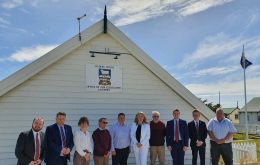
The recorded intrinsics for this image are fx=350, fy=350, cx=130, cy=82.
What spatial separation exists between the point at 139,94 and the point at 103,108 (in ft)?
3.83

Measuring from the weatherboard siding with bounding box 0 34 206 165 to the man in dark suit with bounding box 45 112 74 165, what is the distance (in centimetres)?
185

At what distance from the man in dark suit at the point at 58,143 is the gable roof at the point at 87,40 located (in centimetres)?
199

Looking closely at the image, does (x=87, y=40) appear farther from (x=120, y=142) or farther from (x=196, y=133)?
(x=196, y=133)

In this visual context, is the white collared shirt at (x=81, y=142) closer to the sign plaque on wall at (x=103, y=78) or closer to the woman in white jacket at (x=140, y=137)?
the woman in white jacket at (x=140, y=137)

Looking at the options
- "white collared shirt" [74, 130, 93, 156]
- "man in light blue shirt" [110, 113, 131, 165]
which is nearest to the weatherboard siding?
"man in light blue shirt" [110, 113, 131, 165]

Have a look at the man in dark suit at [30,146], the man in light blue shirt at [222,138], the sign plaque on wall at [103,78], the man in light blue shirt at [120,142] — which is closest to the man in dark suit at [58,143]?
the man in dark suit at [30,146]

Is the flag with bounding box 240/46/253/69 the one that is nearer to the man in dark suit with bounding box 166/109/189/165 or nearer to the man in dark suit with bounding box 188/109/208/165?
the man in dark suit with bounding box 188/109/208/165

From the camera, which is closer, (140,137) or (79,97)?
(140,137)

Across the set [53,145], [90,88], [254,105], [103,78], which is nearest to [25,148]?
[53,145]

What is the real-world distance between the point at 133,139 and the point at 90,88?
1.89 m

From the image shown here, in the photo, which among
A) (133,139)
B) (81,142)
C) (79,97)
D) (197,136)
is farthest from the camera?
(79,97)

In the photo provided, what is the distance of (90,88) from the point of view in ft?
30.6

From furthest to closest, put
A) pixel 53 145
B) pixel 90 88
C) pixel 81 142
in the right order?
1. pixel 90 88
2. pixel 81 142
3. pixel 53 145

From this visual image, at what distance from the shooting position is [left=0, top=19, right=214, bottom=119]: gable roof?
8336mm
